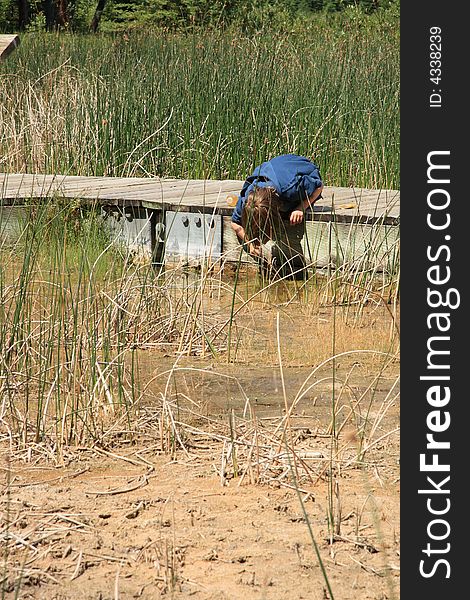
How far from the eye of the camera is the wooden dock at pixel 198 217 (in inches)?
212

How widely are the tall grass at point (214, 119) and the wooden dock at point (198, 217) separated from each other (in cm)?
35

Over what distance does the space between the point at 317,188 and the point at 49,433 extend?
2.76 meters

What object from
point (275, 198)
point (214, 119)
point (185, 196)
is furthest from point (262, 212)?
point (214, 119)

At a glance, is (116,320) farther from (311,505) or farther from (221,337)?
(311,505)

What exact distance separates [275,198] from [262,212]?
117 mm

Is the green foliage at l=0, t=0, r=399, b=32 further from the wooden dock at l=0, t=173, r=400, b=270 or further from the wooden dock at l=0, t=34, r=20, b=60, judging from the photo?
the wooden dock at l=0, t=173, r=400, b=270

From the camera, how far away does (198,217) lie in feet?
19.5

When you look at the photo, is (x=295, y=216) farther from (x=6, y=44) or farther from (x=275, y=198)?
(x=6, y=44)

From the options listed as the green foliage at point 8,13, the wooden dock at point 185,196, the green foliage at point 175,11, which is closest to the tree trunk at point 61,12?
the green foliage at point 175,11

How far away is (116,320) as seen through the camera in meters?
3.99

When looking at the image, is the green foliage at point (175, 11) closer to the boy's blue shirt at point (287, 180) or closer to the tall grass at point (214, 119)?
the tall grass at point (214, 119)

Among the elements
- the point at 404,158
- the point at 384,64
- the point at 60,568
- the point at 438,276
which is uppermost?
Result: the point at 384,64

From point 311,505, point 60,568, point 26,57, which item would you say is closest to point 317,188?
point 311,505

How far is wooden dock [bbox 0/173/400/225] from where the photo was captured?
214 inches
